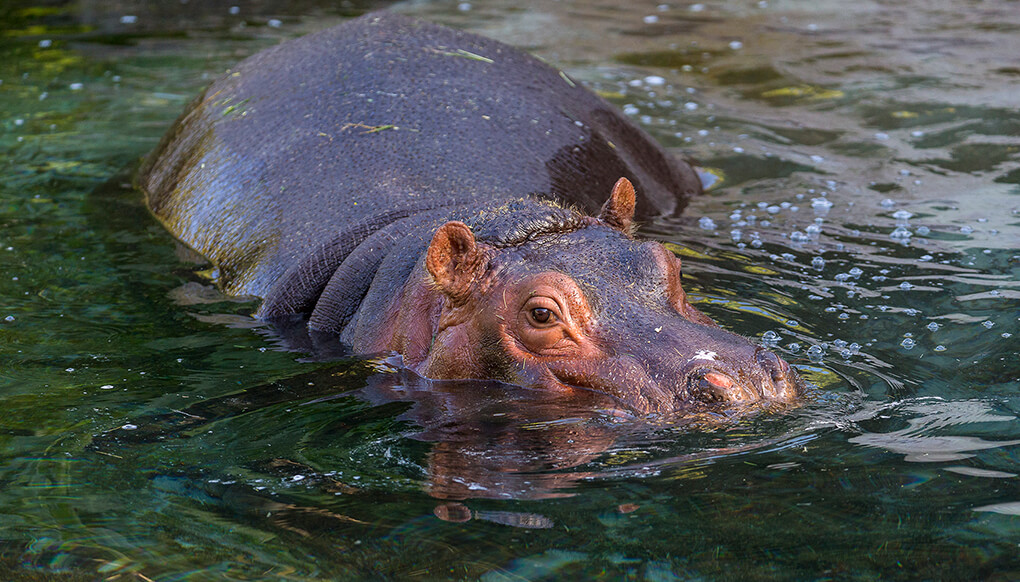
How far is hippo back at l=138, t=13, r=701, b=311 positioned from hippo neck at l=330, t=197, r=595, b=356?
0.29 metres

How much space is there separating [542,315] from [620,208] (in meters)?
1.02

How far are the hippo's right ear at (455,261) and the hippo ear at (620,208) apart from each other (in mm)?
809

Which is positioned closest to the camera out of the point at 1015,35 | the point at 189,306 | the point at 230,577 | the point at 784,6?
the point at 230,577

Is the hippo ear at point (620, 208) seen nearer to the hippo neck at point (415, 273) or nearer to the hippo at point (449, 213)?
the hippo at point (449, 213)

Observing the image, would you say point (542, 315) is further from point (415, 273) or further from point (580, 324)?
point (415, 273)

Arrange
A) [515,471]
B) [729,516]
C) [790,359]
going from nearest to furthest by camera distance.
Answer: [729,516] < [515,471] < [790,359]

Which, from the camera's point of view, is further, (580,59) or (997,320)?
(580,59)

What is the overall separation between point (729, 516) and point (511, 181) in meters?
2.95

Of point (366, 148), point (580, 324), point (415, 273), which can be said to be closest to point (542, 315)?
point (580, 324)

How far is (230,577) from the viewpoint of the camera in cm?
315

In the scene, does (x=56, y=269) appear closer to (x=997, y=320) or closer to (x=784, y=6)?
(x=997, y=320)

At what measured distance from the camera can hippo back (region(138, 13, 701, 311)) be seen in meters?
5.80

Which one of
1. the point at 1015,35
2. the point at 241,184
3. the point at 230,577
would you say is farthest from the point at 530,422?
the point at 1015,35

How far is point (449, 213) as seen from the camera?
525cm
